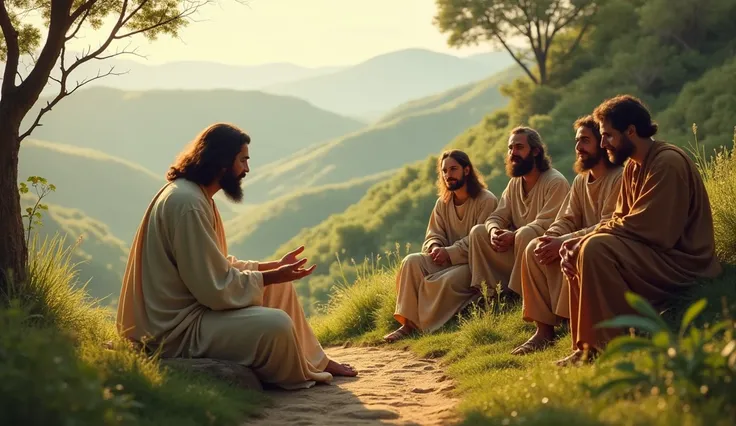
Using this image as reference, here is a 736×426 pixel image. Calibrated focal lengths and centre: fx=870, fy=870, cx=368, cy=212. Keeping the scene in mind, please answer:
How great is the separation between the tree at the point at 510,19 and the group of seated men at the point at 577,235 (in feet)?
105

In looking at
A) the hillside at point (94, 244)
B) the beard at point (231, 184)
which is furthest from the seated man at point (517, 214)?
the hillside at point (94, 244)

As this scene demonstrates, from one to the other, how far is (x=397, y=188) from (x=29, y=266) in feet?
151

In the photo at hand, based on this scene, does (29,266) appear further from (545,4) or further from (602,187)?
(545,4)

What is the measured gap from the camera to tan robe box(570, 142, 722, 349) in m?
5.91

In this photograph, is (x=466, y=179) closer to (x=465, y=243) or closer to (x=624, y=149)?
(x=465, y=243)

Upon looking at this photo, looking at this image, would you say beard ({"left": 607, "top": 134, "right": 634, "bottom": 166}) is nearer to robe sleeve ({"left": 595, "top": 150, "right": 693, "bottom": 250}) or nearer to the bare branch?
robe sleeve ({"left": 595, "top": 150, "right": 693, "bottom": 250})

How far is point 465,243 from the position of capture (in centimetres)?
899

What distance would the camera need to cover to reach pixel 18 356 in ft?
12.8

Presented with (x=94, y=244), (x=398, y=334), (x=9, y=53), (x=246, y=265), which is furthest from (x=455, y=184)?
(x=94, y=244)

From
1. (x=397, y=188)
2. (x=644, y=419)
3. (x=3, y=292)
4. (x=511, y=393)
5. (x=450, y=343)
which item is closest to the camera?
(x=644, y=419)

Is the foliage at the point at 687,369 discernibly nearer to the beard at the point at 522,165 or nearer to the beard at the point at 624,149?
the beard at the point at 624,149

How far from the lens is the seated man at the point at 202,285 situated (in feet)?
19.8

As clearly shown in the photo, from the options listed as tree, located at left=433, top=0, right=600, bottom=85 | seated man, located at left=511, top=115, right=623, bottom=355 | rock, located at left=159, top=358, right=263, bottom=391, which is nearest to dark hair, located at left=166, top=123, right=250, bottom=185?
rock, located at left=159, top=358, right=263, bottom=391

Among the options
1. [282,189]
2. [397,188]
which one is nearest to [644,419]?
[397,188]
